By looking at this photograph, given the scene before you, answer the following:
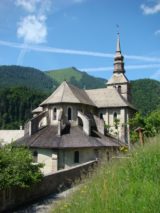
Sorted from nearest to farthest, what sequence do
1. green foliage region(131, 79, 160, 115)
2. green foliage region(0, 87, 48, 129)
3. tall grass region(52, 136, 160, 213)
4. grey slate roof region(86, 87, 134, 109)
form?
tall grass region(52, 136, 160, 213) < grey slate roof region(86, 87, 134, 109) < green foliage region(131, 79, 160, 115) < green foliage region(0, 87, 48, 129)

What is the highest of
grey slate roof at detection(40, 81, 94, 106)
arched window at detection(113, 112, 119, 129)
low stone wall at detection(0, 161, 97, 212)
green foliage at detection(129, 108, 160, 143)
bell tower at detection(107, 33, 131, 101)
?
bell tower at detection(107, 33, 131, 101)

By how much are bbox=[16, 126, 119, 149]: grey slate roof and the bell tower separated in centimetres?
1706

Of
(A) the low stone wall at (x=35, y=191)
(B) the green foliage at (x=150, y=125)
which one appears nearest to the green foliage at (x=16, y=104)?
(B) the green foliage at (x=150, y=125)


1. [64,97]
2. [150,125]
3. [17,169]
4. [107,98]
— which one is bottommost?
[17,169]

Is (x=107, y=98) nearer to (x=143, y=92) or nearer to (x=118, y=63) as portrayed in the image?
(x=118, y=63)

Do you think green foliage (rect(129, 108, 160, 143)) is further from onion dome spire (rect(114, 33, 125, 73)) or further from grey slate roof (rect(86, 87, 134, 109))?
onion dome spire (rect(114, 33, 125, 73))

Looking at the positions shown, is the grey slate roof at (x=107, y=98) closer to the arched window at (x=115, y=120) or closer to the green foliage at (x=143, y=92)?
the arched window at (x=115, y=120)

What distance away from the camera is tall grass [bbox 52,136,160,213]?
630cm

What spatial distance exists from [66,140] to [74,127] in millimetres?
4108

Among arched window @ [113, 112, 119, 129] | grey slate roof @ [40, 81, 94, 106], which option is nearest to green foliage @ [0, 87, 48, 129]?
arched window @ [113, 112, 119, 129]

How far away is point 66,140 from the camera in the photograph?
3700 cm

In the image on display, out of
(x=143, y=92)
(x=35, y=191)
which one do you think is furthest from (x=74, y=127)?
(x=143, y=92)

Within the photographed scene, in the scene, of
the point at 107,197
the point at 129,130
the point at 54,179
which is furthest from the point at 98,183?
the point at 129,130

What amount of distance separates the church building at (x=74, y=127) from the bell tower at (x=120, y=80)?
0.28m
